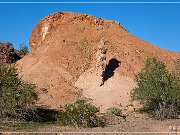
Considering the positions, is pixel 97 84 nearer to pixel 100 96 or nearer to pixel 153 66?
pixel 100 96

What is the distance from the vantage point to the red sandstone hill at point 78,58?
5256cm

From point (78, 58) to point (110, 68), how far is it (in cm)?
632

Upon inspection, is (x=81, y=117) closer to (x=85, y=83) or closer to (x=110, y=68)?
(x=85, y=83)

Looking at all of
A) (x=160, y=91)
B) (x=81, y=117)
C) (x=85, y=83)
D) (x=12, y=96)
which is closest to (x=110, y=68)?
(x=85, y=83)

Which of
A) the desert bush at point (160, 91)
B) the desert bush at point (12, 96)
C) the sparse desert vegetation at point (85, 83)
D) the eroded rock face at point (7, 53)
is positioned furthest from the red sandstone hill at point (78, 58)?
the desert bush at point (12, 96)

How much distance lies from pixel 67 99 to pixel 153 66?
1622 cm

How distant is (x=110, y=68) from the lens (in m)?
57.5

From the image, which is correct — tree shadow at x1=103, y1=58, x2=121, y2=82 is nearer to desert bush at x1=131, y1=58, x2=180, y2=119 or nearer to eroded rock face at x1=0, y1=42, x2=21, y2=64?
desert bush at x1=131, y1=58, x2=180, y2=119

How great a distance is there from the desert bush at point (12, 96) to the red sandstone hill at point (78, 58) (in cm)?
1325

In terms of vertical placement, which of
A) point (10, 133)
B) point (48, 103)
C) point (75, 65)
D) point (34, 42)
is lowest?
point (10, 133)

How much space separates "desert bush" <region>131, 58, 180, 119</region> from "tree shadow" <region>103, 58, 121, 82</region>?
1578 cm

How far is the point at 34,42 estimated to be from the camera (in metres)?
70.5

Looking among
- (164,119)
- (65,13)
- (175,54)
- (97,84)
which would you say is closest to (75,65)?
(97,84)

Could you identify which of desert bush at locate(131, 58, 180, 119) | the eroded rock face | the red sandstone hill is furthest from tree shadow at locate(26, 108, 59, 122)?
the eroded rock face
